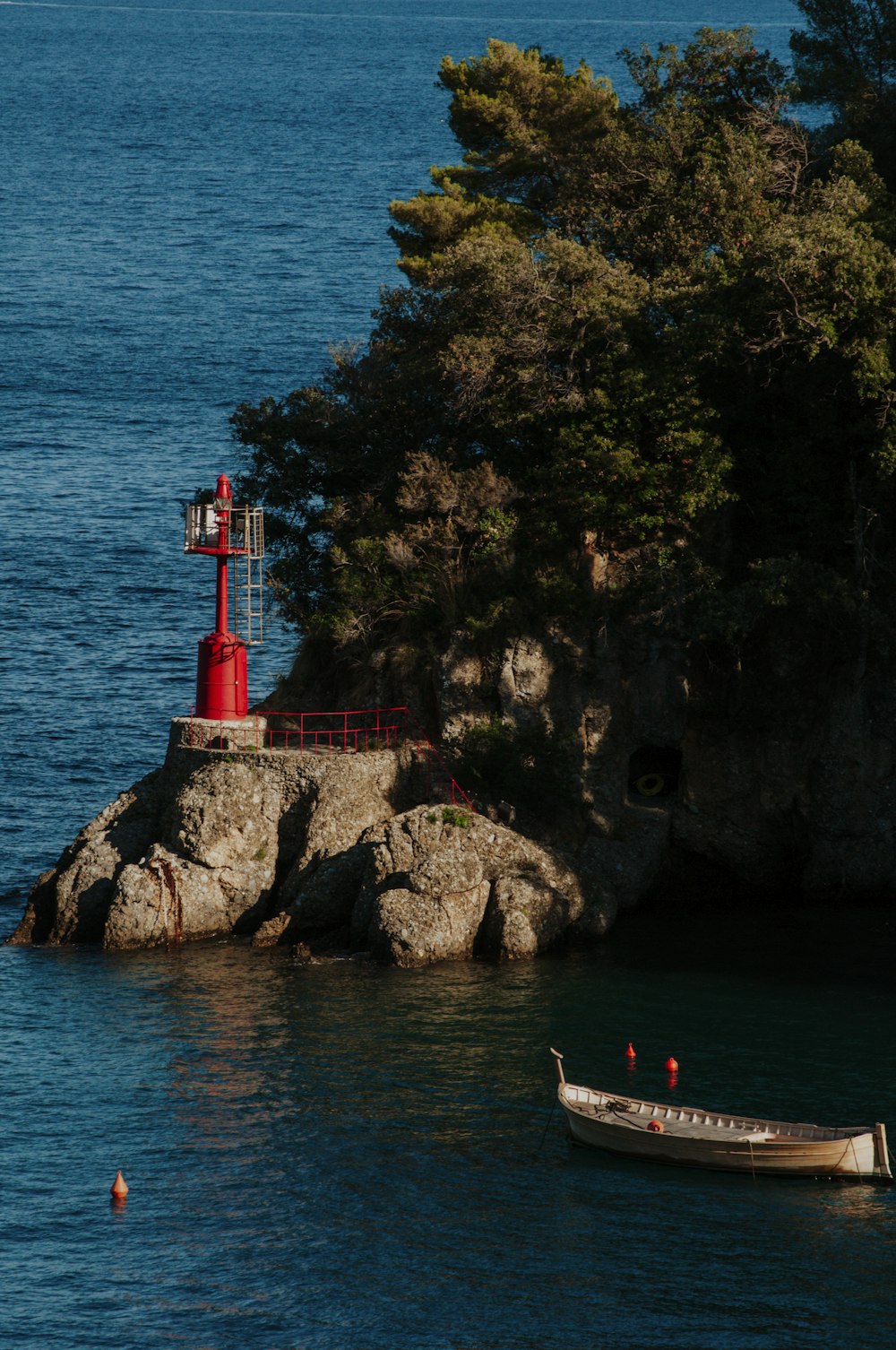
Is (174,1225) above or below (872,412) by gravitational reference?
below

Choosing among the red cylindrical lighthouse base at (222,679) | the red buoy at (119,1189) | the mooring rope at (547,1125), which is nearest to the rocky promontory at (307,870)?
the red cylindrical lighthouse base at (222,679)

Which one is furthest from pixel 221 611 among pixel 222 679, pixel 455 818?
pixel 455 818

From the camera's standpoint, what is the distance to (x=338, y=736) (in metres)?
64.6

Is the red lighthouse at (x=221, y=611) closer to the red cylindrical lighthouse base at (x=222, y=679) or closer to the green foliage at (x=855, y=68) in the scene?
the red cylindrical lighthouse base at (x=222, y=679)

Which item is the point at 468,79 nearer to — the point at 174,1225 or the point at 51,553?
the point at 51,553

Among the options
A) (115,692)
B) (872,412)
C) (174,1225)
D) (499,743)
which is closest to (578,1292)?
(174,1225)

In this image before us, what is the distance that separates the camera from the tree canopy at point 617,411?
206ft

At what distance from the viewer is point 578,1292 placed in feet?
134

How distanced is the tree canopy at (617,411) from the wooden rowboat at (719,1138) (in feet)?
65.4

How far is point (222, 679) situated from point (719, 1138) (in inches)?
978

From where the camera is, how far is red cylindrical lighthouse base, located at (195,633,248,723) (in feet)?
210

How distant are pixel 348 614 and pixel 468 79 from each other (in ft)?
76.9

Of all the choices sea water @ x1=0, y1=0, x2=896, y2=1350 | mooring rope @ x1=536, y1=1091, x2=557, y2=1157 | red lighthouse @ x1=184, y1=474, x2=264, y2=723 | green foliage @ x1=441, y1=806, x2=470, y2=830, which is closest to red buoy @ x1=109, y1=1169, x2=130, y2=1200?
sea water @ x1=0, y1=0, x2=896, y2=1350

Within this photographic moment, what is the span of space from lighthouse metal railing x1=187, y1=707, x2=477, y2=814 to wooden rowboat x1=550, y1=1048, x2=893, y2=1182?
52.0 ft
